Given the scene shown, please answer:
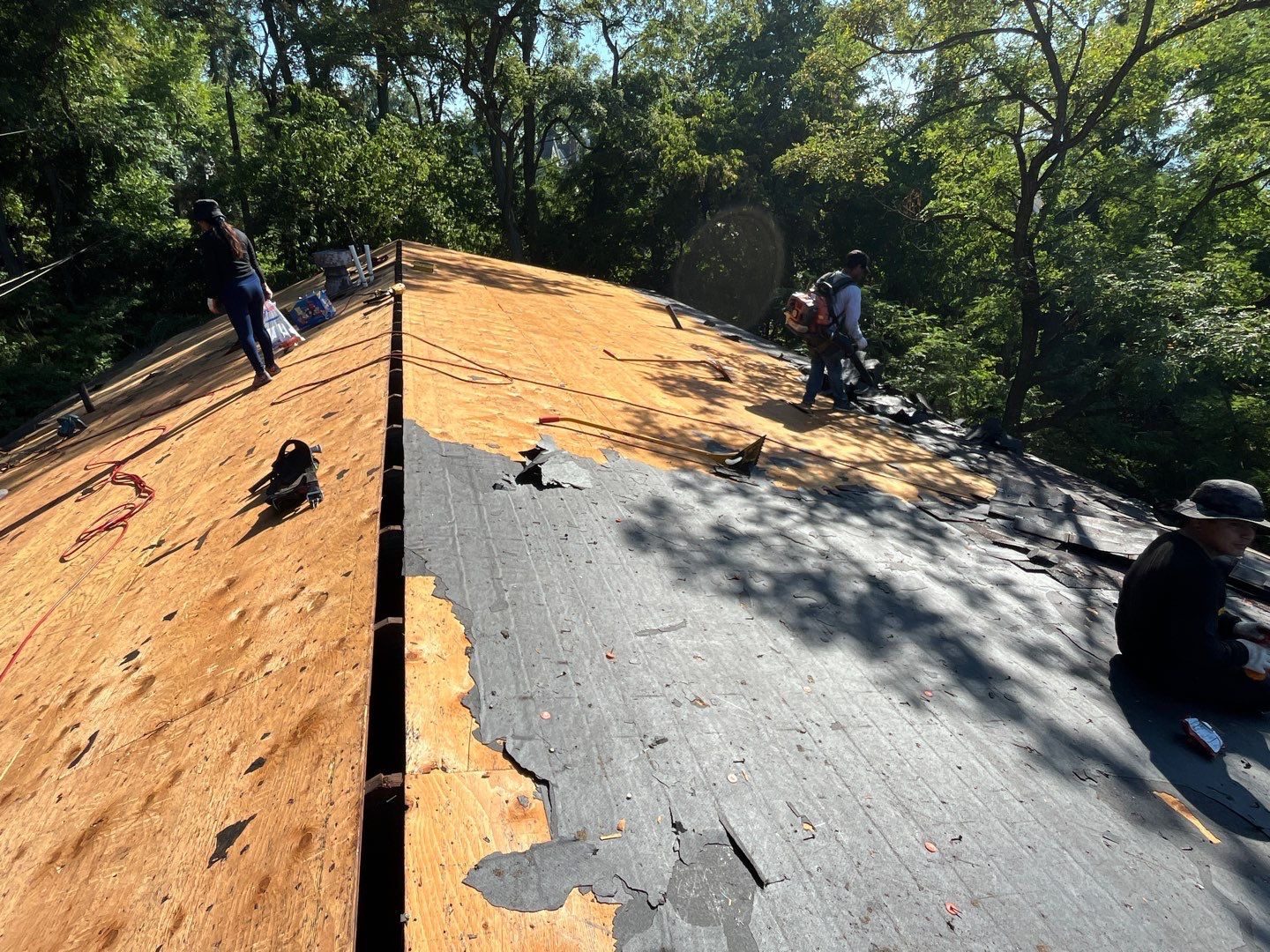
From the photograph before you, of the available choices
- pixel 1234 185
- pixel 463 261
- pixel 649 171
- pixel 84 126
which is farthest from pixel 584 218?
pixel 1234 185

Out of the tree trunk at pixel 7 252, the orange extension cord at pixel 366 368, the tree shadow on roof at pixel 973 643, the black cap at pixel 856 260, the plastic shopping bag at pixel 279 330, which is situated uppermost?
the tree trunk at pixel 7 252

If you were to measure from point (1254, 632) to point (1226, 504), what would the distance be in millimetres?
604

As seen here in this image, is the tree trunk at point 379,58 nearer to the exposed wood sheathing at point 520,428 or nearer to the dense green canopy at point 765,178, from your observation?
the dense green canopy at point 765,178

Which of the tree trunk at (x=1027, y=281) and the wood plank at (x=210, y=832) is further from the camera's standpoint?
the tree trunk at (x=1027, y=281)

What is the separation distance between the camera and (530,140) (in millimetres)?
19078

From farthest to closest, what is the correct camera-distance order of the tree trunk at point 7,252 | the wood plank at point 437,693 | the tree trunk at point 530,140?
the tree trunk at point 530,140 < the tree trunk at point 7,252 < the wood plank at point 437,693

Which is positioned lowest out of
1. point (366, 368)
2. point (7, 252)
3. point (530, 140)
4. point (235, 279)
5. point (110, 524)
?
point (110, 524)

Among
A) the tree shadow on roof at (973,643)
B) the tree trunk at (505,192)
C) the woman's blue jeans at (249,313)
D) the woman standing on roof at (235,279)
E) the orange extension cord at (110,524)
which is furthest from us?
the tree trunk at (505,192)

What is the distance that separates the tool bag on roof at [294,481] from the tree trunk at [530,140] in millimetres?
16841

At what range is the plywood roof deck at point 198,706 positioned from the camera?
4.42 feet

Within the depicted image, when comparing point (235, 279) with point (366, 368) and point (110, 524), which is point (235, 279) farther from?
point (110, 524)

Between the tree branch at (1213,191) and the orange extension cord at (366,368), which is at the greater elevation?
the tree branch at (1213,191)

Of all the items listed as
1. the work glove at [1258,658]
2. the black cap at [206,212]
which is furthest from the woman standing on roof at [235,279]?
the work glove at [1258,658]

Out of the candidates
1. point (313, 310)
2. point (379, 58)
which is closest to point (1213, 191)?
point (313, 310)
